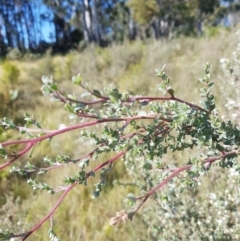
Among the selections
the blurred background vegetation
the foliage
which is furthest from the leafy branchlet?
the blurred background vegetation

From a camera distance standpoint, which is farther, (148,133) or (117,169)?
(117,169)

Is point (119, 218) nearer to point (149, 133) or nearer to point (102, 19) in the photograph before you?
point (149, 133)

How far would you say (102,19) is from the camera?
2731cm

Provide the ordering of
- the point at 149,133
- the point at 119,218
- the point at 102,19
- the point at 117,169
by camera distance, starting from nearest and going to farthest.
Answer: the point at 119,218
the point at 149,133
the point at 117,169
the point at 102,19

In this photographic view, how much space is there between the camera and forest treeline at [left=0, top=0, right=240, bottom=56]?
2080 centimetres

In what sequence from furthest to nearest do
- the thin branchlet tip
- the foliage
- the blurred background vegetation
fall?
the blurred background vegetation → the foliage → the thin branchlet tip

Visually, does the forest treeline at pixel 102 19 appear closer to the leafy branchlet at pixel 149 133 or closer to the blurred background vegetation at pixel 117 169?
the blurred background vegetation at pixel 117 169

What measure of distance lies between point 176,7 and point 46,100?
17903 millimetres

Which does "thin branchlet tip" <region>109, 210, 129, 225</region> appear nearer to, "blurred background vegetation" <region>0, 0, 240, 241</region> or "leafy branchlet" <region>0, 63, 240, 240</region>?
"leafy branchlet" <region>0, 63, 240, 240</region>

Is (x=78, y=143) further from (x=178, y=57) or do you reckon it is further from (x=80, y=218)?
(x=178, y=57)

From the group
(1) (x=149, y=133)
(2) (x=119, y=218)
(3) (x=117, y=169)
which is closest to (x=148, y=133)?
(1) (x=149, y=133)

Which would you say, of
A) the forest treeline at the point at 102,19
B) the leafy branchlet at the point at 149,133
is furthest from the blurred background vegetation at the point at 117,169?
the forest treeline at the point at 102,19

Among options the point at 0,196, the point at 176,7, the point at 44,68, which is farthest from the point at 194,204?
the point at 176,7

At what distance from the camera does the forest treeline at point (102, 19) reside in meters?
20.8
